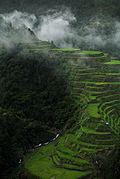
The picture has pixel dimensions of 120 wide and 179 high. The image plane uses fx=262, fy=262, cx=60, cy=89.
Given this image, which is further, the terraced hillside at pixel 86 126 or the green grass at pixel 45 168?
the terraced hillside at pixel 86 126

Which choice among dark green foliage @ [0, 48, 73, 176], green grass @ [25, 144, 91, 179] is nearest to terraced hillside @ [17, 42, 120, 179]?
green grass @ [25, 144, 91, 179]

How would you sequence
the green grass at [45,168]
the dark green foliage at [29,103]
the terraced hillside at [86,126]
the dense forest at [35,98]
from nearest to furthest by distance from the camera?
the green grass at [45,168] → the terraced hillside at [86,126] → the dense forest at [35,98] → the dark green foliage at [29,103]

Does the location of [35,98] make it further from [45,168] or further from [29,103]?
[45,168]

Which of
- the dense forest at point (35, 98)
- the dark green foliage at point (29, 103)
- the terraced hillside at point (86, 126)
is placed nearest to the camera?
the terraced hillside at point (86, 126)

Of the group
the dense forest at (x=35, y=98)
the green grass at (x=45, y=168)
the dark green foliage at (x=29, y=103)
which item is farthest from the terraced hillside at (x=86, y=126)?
the dark green foliage at (x=29, y=103)

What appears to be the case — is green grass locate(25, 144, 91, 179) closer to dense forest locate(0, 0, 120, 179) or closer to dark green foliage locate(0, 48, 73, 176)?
dense forest locate(0, 0, 120, 179)

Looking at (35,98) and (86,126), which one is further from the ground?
(35,98)

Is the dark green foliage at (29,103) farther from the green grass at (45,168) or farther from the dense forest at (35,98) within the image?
the green grass at (45,168)

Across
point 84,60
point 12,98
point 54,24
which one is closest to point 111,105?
point 84,60

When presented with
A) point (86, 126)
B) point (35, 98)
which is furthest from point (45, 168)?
point (35, 98)
